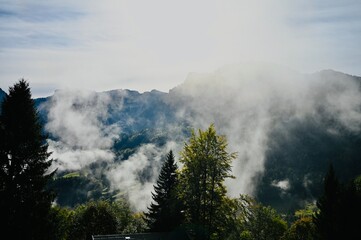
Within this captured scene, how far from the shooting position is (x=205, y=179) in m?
38.6

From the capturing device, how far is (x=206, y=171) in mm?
38438

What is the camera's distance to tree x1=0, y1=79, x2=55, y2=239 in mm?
27844

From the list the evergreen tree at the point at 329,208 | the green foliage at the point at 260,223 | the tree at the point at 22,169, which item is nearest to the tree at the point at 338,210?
the evergreen tree at the point at 329,208

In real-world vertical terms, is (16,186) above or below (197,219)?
above

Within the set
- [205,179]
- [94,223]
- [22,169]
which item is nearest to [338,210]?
[205,179]

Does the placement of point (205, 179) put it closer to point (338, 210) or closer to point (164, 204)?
point (338, 210)

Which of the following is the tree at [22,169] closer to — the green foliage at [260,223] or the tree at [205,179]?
the tree at [205,179]

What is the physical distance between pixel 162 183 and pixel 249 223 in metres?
16.6

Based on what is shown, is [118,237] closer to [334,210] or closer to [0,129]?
[0,129]

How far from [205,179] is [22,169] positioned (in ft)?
60.5

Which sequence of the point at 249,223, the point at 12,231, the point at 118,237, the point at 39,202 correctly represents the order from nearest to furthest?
the point at 12,231, the point at 39,202, the point at 118,237, the point at 249,223

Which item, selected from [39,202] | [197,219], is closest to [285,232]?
[197,219]

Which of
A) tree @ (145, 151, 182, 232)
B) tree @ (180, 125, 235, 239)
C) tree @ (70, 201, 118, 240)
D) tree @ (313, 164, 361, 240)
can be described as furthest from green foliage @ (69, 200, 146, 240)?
tree @ (313, 164, 361, 240)

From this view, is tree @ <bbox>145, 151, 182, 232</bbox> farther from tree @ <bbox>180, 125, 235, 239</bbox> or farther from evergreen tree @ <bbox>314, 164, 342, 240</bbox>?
evergreen tree @ <bbox>314, 164, 342, 240</bbox>
